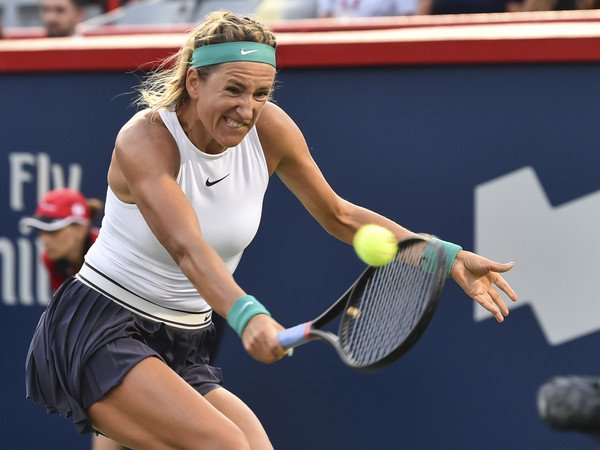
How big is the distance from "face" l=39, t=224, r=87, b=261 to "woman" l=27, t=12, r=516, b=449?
3.80 feet

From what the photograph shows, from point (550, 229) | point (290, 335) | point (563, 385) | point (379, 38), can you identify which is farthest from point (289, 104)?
point (563, 385)

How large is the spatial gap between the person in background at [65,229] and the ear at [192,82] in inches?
58.3

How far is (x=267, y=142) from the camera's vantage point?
292 cm

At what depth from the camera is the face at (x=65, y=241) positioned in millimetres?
4070

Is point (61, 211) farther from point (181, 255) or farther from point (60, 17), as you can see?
point (60, 17)

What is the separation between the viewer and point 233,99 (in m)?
2.61

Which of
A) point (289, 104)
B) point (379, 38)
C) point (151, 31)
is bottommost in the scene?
point (151, 31)

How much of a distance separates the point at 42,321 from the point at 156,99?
0.72 metres

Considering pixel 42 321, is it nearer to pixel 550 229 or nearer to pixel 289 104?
pixel 289 104

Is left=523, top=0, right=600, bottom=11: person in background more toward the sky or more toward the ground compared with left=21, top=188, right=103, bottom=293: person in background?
more toward the sky

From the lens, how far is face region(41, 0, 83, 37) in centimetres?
636

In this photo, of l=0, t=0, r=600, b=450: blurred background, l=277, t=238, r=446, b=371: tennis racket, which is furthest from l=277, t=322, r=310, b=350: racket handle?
l=0, t=0, r=600, b=450: blurred background

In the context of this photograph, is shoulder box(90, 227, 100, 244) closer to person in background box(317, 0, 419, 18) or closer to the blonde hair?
the blonde hair

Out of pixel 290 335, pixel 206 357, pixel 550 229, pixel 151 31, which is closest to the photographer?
pixel 290 335
